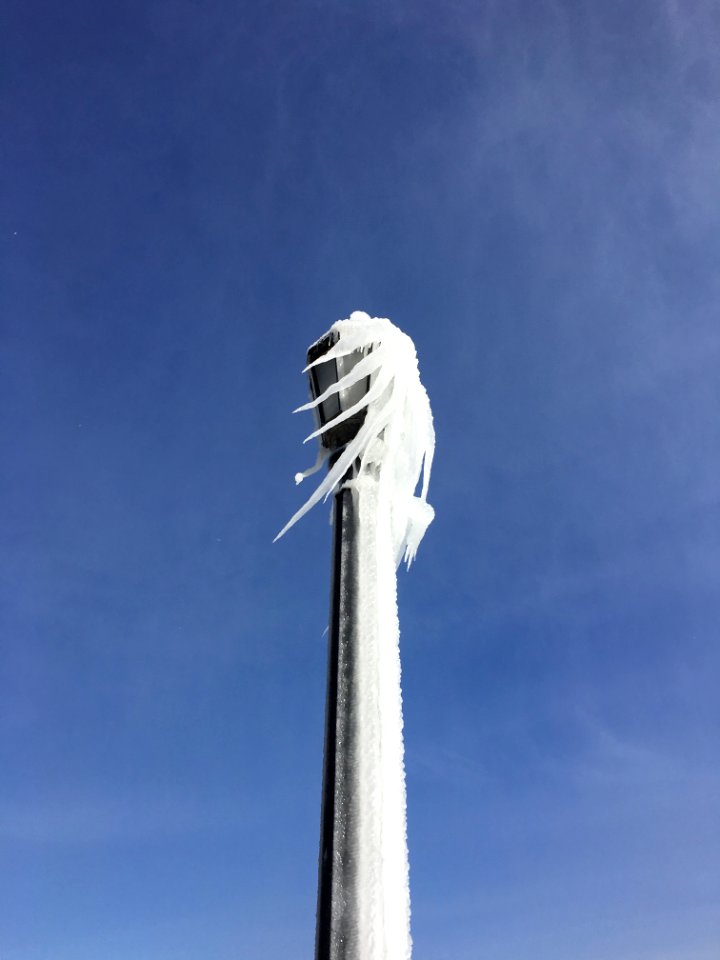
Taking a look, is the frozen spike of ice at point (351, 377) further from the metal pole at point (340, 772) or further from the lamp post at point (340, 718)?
the metal pole at point (340, 772)

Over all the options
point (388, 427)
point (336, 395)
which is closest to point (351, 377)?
point (336, 395)

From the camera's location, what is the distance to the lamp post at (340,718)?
7.27ft

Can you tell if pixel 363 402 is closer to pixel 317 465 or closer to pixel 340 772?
pixel 317 465

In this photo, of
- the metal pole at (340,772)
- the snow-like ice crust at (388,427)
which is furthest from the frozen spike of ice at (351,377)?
the metal pole at (340,772)

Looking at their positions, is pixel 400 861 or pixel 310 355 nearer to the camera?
pixel 400 861

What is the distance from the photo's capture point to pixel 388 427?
3.39 m

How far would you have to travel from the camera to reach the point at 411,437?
357 centimetres

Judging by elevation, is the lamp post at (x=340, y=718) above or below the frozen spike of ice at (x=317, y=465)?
below

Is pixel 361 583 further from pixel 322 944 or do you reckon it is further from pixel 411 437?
pixel 322 944

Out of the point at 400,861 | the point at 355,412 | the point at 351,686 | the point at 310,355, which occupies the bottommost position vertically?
the point at 400,861

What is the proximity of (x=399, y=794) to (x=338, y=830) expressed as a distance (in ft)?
0.97

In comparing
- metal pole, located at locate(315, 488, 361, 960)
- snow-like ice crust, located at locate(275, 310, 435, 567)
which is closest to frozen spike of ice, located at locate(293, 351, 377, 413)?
snow-like ice crust, located at locate(275, 310, 435, 567)

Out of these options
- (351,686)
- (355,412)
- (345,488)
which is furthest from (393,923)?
(355,412)

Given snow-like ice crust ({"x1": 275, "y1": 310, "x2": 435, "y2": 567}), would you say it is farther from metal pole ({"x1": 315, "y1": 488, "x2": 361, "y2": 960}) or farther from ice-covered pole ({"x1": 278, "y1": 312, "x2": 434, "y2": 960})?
metal pole ({"x1": 315, "y1": 488, "x2": 361, "y2": 960})
